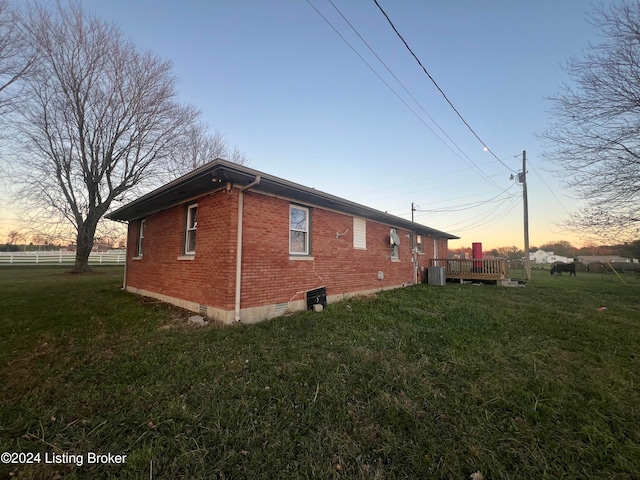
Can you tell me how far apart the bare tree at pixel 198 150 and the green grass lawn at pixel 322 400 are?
59.1 feet

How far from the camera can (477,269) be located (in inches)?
579

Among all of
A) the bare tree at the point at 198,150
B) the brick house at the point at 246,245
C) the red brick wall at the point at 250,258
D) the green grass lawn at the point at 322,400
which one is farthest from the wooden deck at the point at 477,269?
the bare tree at the point at 198,150

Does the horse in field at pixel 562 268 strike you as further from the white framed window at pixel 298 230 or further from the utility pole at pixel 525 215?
the white framed window at pixel 298 230

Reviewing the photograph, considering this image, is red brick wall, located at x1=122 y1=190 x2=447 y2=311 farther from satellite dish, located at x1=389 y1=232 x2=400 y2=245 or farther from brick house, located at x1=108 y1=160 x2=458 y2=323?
satellite dish, located at x1=389 y1=232 x2=400 y2=245

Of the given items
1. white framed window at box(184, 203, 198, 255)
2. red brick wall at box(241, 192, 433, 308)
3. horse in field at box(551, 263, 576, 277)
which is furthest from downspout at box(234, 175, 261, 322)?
horse in field at box(551, 263, 576, 277)

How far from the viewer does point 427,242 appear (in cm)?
1616

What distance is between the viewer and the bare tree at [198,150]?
20.8 m

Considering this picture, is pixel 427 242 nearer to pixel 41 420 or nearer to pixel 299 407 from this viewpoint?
pixel 299 407

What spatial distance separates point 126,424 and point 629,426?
4823 mm

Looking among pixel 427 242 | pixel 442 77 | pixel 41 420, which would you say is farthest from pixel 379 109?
pixel 41 420

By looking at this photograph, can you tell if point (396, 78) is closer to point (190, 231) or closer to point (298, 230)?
point (298, 230)

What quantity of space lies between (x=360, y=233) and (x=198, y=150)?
19030 mm

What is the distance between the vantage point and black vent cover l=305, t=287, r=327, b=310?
744 centimetres

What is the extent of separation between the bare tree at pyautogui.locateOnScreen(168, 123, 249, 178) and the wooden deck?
64.3ft
